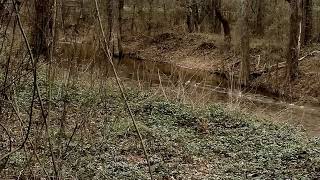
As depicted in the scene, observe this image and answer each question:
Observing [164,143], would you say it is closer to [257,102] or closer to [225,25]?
[257,102]

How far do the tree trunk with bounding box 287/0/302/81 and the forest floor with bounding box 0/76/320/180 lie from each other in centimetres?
756

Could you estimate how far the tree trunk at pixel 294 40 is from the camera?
19406 millimetres

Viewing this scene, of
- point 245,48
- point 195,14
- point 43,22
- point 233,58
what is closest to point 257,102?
point 245,48

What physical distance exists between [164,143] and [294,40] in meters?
11.4

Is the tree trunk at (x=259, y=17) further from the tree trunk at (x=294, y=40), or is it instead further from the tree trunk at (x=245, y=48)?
the tree trunk at (x=294, y=40)

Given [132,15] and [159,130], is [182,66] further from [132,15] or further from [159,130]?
[159,130]

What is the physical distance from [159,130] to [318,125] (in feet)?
17.3

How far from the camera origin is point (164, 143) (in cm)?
977

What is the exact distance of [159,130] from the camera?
1075cm

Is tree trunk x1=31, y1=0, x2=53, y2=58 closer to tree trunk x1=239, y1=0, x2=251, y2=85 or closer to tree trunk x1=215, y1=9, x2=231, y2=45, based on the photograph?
tree trunk x1=239, y1=0, x2=251, y2=85

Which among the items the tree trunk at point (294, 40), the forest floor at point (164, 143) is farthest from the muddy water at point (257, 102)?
the tree trunk at point (294, 40)

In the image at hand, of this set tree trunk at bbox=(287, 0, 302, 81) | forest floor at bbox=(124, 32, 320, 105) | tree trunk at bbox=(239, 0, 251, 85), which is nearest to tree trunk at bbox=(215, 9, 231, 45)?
forest floor at bbox=(124, 32, 320, 105)

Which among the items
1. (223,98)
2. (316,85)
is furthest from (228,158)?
(316,85)

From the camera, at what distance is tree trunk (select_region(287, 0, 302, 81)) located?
19406 mm
